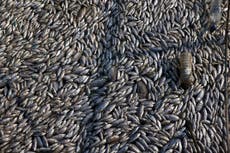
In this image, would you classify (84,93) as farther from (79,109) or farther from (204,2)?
(204,2)

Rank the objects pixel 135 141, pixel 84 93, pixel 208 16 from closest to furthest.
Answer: pixel 135 141, pixel 84 93, pixel 208 16

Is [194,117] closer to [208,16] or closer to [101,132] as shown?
[101,132]

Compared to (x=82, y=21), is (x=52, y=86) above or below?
below

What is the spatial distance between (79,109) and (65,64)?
1.32ft

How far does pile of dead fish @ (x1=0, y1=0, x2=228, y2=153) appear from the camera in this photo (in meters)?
3.46

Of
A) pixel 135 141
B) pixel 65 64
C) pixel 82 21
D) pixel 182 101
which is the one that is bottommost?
pixel 135 141

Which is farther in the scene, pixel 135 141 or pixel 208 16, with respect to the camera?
pixel 208 16

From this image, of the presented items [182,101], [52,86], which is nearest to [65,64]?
[52,86]

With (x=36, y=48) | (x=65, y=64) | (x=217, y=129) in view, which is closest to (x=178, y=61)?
(x=217, y=129)

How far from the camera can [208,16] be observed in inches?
159

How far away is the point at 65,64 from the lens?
3.80 m

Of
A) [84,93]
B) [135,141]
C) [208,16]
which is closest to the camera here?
[135,141]

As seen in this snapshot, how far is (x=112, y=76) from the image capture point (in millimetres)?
3725

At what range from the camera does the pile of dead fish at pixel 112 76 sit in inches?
136
